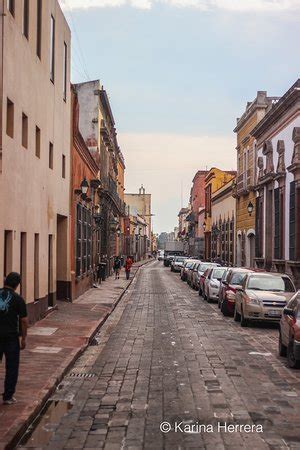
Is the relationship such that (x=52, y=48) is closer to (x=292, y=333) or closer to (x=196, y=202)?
(x=292, y=333)

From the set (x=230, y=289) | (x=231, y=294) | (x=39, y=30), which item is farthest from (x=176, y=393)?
(x=230, y=289)

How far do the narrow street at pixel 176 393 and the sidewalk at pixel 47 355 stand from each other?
0.23m

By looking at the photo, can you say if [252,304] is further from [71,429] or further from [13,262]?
[71,429]

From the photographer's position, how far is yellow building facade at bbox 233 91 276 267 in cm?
4319

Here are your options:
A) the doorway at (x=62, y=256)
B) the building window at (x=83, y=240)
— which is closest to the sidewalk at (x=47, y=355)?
the doorway at (x=62, y=256)

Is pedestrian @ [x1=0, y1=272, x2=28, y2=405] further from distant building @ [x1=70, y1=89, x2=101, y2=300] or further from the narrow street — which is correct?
distant building @ [x1=70, y1=89, x2=101, y2=300]

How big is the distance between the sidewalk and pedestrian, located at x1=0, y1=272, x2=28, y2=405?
286 mm

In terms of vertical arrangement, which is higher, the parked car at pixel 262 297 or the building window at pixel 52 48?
the building window at pixel 52 48

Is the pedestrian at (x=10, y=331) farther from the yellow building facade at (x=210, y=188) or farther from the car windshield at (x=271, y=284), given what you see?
the yellow building facade at (x=210, y=188)

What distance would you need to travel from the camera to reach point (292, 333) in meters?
12.6

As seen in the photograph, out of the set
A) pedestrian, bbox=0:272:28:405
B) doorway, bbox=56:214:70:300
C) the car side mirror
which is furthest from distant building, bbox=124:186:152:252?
pedestrian, bbox=0:272:28:405

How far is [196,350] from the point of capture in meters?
14.7

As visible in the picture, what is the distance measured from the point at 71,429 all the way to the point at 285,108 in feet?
87.6

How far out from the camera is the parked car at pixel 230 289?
2339 centimetres
